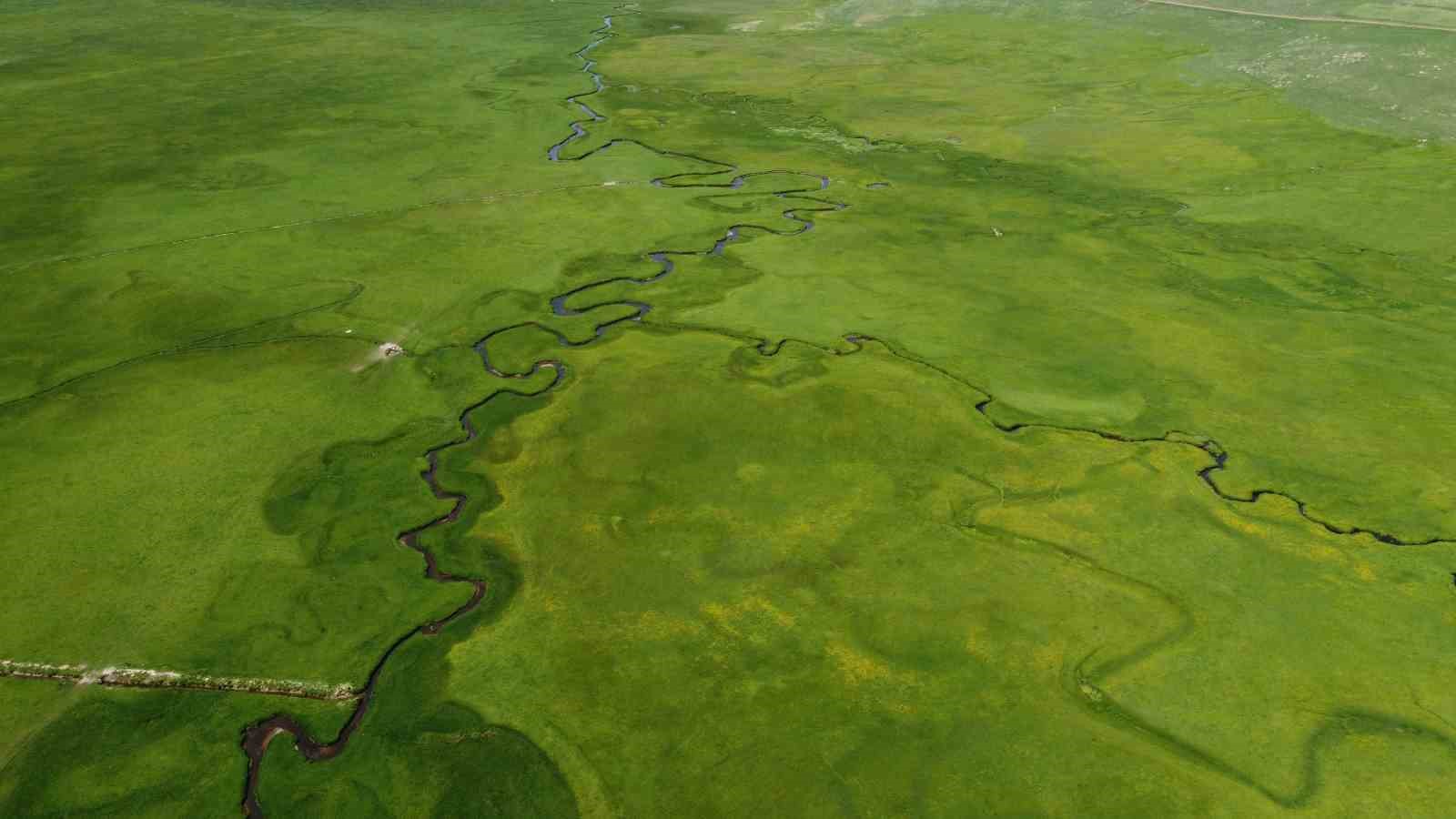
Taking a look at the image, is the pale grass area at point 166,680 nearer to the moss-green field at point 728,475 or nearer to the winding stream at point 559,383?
the moss-green field at point 728,475

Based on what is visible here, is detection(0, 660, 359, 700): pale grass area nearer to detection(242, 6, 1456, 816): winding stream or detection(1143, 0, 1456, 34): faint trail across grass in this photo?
detection(242, 6, 1456, 816): winding stream

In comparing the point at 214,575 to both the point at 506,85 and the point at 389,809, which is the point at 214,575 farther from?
the point at 506,85

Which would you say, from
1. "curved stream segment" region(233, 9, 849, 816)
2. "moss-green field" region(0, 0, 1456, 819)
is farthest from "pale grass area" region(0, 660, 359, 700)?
"curved stream segment" region(233, 9, 849, 816)

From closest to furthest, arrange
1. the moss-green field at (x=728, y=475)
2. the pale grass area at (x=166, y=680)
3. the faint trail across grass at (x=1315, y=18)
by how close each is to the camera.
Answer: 1. the moss-green field at (x=728, y=475)
2. the pale grass area at (x=166, y=680)
3. the faint trail across grass at (x=1315, y=18)

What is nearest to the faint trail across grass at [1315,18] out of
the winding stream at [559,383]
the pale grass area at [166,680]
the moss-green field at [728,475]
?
the moss-green field at [728,475]

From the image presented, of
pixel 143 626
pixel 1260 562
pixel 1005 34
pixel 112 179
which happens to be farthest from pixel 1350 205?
pixel 112 179
